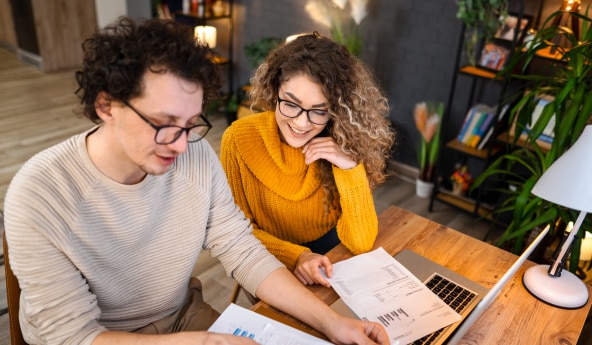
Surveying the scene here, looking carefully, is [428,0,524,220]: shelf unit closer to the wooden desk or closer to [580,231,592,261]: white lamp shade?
[580,231,592,261]: white lamp shade

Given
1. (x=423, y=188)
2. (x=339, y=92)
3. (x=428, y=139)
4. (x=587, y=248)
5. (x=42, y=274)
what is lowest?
(x=423, y=188)

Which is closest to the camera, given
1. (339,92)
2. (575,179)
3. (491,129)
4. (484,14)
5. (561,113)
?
(575,179)

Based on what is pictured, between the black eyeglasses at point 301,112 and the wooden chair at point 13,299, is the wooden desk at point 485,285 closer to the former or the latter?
the black eyeglasses at point 301,112

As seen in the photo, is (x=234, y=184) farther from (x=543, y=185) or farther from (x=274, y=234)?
(x=543, y=185)

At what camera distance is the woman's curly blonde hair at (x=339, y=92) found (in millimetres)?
1434

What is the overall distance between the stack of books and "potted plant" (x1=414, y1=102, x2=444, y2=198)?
0.66 ft

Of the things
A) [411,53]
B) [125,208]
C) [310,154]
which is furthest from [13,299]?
[411,53]

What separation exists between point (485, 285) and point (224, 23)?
348cm

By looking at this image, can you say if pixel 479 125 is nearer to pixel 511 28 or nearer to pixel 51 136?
pixel 511 28

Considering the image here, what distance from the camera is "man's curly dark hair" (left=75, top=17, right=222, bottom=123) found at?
945 mm

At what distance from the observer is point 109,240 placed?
108 centimetres

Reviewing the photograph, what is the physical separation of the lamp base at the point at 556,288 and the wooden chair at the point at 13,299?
126 cm

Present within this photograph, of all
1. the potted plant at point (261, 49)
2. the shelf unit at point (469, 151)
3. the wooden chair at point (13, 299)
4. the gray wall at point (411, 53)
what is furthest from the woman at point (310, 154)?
the potted plant at point (261, 49)

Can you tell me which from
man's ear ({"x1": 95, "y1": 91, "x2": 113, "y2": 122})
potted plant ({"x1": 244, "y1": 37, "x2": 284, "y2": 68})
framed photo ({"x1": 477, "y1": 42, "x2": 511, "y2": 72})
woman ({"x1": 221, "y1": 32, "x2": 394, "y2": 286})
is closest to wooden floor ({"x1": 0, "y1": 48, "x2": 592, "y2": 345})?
potted plant ({"x1": 244, "y1": 37, "x2": 284, "y2": 68})
